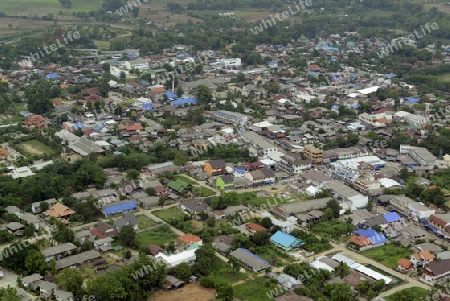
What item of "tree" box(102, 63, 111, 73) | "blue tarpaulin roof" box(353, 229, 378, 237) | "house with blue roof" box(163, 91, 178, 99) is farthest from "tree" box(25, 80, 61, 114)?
"blue tarpaulin roof" box(353, 229, 378, 237)

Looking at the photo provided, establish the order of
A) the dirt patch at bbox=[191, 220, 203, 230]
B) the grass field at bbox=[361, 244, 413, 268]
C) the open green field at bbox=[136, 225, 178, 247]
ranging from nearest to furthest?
the grass field at bbox=[361, 244, 413, 268], the open green field at bbox=[136, 225, 178, 247], the dirt patch at bbox=[191, 220, 203, 230]

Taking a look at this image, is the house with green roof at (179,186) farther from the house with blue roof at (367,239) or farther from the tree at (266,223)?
the house with blue roof at (367,239)

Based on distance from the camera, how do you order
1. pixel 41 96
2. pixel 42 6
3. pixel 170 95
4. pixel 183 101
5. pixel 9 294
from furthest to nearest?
pixel 42 6, pixel 170 95, pixel 183 101, pixel 41 96, pixel 9 294

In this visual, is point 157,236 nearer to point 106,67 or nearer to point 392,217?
point 392,217

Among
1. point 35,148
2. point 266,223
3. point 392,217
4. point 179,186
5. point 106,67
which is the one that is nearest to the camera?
point 266,223

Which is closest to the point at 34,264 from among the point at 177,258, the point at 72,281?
the point at 72,281

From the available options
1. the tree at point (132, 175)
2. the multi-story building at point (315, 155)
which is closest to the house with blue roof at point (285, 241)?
the tree at point (132, 175)

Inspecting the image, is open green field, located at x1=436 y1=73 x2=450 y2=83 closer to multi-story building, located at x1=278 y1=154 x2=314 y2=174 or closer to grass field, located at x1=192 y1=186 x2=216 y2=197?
multi-story building, located at x1=278 y1=154 x2=314 y2=174
